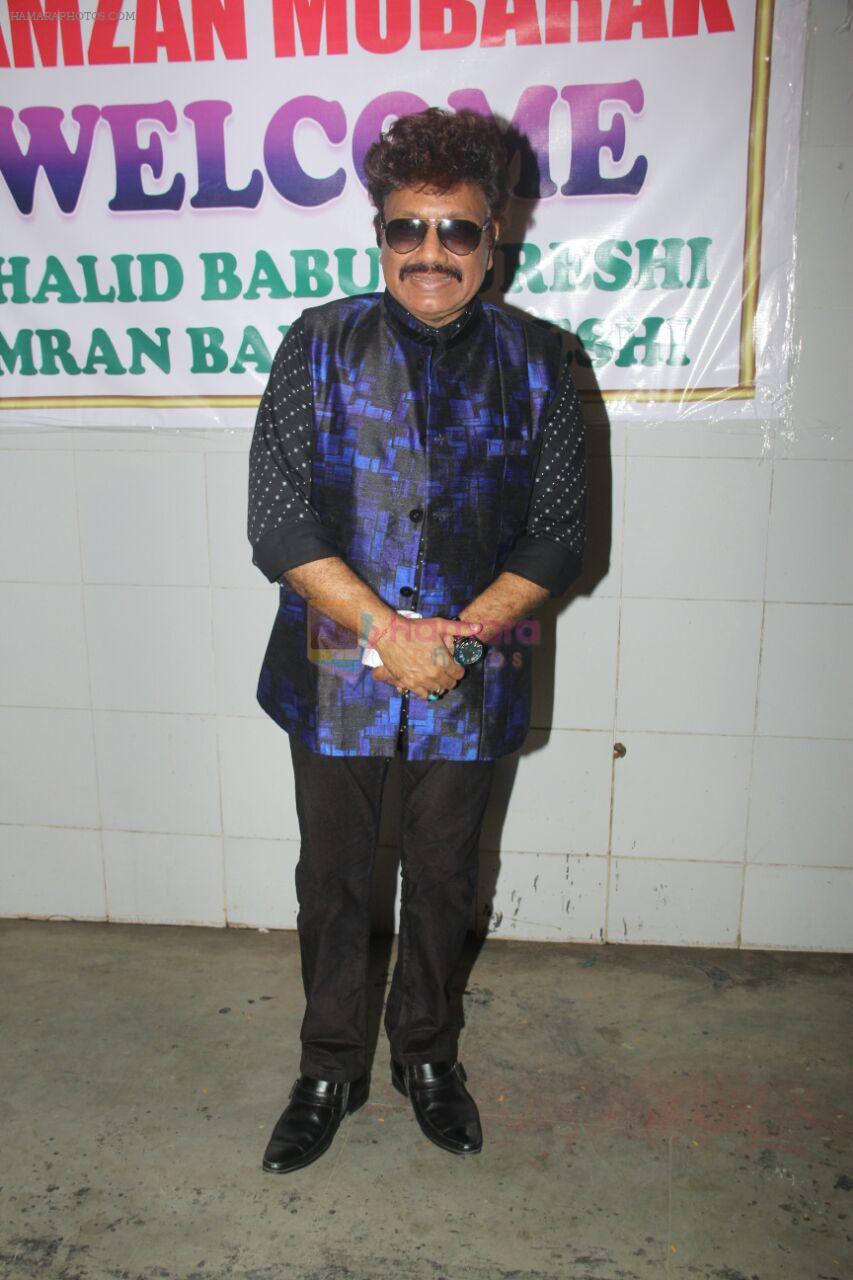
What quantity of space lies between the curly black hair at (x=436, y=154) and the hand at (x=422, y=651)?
0.76m

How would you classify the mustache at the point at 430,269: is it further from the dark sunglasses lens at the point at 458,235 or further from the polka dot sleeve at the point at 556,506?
the polka dot sleeve at the point at 556,506

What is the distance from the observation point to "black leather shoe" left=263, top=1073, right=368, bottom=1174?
1.82 metres

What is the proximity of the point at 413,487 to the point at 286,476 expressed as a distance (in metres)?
0.23

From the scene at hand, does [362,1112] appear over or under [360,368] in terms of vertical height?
under

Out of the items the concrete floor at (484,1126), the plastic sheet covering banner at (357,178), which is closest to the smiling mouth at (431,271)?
the plastic sheet covering banner at (357,178)

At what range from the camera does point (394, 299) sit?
1771 millimetres

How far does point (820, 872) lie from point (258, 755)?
1.50 m

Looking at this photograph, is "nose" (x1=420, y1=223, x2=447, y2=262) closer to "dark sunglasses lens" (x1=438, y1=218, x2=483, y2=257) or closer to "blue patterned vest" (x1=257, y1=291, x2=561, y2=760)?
"dark sunglasses lens" (x1=438, y1=218, x2=483, y2=257)

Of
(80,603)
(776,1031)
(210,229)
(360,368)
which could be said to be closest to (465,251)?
(360,368)

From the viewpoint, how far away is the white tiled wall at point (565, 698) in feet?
7.71

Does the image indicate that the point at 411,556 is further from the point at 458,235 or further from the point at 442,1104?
the point at 442,1104

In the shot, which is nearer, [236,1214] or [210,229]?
[236,1214]

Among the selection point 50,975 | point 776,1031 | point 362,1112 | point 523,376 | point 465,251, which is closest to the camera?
point 465,251

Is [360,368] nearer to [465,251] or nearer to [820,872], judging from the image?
[465,251]
